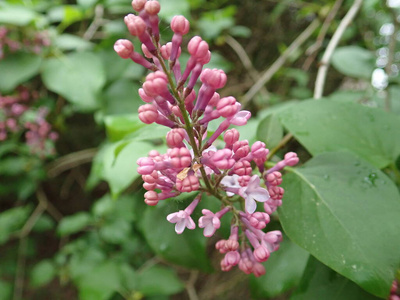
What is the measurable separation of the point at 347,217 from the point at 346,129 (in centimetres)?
33

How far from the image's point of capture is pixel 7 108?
6.56 ft

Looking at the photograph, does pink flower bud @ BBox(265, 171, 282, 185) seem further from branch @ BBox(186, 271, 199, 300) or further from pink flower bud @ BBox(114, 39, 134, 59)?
branch @ BBox(186, 271, 199, 300)

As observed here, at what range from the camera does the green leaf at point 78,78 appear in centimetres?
154

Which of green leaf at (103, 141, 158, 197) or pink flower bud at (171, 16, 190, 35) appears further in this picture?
green leaf at (103, 141, 158, 197)

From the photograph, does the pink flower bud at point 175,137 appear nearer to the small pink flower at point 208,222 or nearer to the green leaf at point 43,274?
the small pink flower at point 208,222

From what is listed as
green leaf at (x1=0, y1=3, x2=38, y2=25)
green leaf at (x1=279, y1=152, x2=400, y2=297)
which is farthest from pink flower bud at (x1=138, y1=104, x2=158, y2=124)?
green leaf at (x1=0, y1=3, x2=38, y2=25)

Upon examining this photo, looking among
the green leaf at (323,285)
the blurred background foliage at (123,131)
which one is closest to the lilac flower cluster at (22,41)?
the blurred background foliage at (123,131)

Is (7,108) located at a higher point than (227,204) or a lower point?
lower

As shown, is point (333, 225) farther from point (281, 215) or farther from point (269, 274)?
point (269, 274)

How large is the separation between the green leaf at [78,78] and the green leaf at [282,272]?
103 cm

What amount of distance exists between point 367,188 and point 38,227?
7.67ft

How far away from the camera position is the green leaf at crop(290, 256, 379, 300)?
0.67 meters

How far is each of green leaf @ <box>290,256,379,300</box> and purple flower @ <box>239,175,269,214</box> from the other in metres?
0.24

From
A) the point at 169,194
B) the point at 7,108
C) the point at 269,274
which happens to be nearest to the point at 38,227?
the point at 7,108
